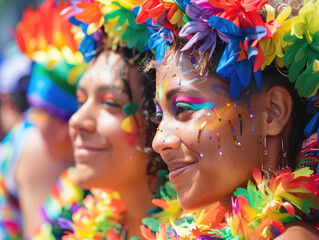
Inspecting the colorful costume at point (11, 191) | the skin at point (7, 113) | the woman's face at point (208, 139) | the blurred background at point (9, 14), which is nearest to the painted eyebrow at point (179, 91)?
the woman's face at point (208, 139)

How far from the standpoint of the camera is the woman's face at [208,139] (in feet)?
6.52

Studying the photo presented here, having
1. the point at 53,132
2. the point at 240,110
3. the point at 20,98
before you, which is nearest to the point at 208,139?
the point at 240,110

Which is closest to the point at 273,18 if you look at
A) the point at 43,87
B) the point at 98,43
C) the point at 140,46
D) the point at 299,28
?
the point at 299,28

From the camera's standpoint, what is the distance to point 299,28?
186 cm

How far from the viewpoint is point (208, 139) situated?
1.99 meters

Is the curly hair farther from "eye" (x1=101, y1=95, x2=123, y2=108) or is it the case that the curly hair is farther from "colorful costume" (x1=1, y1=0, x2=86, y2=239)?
"colorful costume" (x1=1, y1=0, x2=86, y2=239)

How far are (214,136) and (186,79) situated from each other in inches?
9.6

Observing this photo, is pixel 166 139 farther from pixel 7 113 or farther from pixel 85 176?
pixel 7 113

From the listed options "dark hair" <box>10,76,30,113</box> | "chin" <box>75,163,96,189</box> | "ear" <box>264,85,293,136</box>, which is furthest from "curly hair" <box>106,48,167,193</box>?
"dark hair" <box>10,76,30,113</box>

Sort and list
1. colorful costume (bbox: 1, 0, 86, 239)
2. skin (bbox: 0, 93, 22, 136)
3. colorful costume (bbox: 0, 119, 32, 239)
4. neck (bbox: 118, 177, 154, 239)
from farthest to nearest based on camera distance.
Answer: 1. skin (bbox: 0, 93, 22, 136)
2. colorful costume (bbox: 0, 119, 32, 239)
3. colorful costume (bbox: 1, 0, 86, 239)
4. neck (bbox: 118, 177, 154, 239)

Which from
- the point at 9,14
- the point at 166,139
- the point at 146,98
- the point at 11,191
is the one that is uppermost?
the point at 166,139

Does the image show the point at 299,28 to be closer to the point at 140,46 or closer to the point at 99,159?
the point at 140,46

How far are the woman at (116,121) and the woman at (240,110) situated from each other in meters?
0.52

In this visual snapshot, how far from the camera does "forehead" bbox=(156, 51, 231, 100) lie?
2.03m
